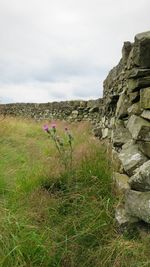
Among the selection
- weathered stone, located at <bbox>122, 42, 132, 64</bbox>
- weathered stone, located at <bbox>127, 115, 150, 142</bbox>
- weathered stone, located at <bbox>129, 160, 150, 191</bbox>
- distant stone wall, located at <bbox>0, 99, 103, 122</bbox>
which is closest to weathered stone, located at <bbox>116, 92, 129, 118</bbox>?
weathered stone, located at <bbox>127, 115, 150, 142</bbox>

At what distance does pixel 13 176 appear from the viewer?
4.59 meters

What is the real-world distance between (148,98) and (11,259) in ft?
5.91

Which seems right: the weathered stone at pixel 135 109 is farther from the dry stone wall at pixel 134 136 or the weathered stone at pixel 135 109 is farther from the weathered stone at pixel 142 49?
the weathered stone at pixel 142 49

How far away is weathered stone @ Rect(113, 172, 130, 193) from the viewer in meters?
3.28

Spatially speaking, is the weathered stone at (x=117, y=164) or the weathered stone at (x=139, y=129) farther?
the weathered stone at (x=117, y=164)

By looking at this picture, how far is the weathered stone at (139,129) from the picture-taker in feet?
10.7

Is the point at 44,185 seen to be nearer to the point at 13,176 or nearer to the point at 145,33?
the point at 13,176

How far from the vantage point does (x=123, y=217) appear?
306 cm

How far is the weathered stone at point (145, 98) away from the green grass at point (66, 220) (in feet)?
2.72

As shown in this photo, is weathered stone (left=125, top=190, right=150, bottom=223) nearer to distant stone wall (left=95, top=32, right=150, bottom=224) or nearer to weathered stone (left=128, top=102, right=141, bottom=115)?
distant stone wall (left=95, top=32, right=150, bottom=224)

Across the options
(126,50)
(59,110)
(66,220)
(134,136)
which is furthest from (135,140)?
(59,110)

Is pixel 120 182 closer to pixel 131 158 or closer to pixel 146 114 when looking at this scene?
pixel 131 158

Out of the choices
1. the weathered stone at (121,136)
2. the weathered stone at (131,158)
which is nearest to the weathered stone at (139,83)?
the weathered stone at (121,136)

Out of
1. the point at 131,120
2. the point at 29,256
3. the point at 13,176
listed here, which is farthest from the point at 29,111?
the point at 29,256
